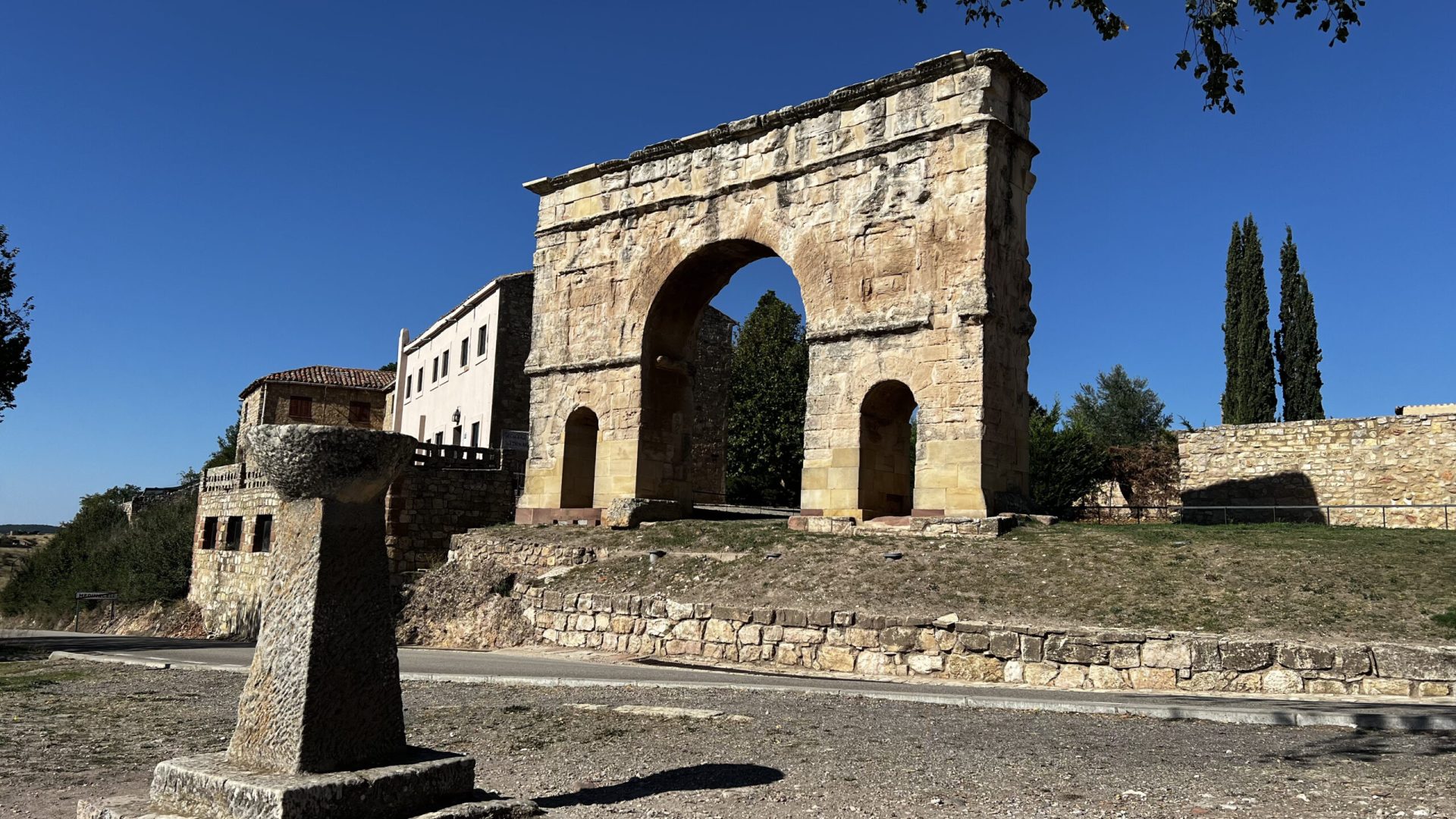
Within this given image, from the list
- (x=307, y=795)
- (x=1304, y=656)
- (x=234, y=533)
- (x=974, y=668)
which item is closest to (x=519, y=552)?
(x=974, y=668)

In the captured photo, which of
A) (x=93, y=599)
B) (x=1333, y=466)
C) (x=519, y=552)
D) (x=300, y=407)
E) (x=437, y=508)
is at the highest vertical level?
(x=300, y=407)

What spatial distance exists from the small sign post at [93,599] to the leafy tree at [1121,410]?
37.4 metres

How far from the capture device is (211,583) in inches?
1070

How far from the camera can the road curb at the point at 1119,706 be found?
6.33 metres

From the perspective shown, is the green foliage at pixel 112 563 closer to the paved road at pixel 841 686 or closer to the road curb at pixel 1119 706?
the paved road at pixel 841 686

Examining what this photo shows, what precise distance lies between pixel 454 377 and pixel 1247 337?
25.8 m

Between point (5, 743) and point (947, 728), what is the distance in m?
5.76

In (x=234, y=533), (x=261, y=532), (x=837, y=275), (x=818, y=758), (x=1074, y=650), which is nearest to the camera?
(x=818, y=758)

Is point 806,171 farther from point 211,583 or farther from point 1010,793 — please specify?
point 211,583

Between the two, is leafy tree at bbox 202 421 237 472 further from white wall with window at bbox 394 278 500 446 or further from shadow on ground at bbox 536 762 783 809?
shadow on ground at bbox 536 762 783 809

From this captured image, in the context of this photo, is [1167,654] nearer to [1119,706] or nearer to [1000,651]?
[1000,651]

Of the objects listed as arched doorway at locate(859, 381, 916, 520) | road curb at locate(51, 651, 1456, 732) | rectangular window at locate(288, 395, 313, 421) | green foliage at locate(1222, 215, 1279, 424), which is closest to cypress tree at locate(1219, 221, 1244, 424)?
green foliage at locate(1222, 215, 1279, 424)

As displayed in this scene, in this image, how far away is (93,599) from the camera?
30.6 meters

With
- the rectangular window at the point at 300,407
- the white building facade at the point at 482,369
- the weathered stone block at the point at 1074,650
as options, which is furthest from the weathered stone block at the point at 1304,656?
the rectangular window at the point at 300,407
